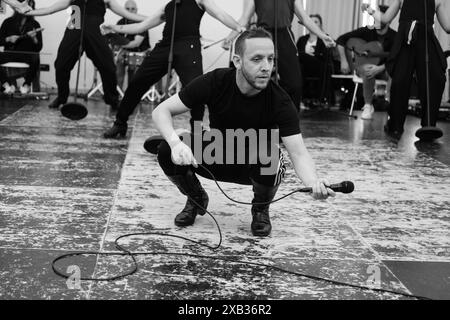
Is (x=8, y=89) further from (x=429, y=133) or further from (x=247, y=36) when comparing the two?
(x=247, y=36)

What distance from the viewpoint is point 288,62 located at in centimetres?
664

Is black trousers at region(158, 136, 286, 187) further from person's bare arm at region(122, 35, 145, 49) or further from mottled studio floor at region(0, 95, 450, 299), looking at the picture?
person's bare arm at region(122, 35, 145, 49)

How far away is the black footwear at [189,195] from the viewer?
3887mm

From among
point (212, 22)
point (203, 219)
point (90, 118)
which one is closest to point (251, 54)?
point (203, 219)

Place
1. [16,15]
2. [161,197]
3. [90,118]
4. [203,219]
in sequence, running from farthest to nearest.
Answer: [16,15] < [90,118] < [161,197] < [203,219]

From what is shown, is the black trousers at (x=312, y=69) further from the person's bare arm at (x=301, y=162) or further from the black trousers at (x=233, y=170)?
the person's bare arm at (x=301, y=162)

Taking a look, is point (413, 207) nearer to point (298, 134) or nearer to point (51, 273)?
point (298, 134)

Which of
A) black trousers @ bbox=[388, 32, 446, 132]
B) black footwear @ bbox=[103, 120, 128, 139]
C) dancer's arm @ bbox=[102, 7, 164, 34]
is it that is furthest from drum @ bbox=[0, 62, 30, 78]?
black trousers @ bbox=[388, 32, 446, 132]

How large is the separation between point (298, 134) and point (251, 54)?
44 cm

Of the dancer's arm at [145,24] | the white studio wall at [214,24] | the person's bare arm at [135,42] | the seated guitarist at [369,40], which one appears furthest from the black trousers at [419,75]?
the white studio wall at [214,24]

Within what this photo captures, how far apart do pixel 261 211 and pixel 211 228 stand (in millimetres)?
270
